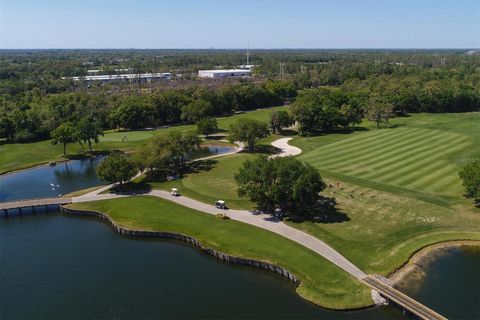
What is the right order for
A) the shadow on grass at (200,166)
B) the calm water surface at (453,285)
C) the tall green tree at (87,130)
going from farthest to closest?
the tall green tree at (87,130)
the shadow on grass at (200,166)
the calm water surface at (453,285)

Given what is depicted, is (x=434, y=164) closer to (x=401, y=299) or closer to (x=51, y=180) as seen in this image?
(x=401, y=299)

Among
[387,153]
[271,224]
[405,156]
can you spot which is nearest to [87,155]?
[271,224]

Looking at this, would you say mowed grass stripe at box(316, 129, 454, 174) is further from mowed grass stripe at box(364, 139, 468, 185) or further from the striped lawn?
mowed grass stripe at box(364, 139, 468, 185)

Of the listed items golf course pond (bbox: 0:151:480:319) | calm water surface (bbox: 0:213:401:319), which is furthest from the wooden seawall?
calm water surface (bbox: 0:213:401:319)

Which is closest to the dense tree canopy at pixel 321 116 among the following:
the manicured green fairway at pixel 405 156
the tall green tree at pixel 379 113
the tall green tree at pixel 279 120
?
the tall green tree at pixel 279 120

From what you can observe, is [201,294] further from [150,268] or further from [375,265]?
[375,265]

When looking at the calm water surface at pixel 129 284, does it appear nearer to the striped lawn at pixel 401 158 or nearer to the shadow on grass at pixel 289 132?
the striped lawn at pixel 401 158
